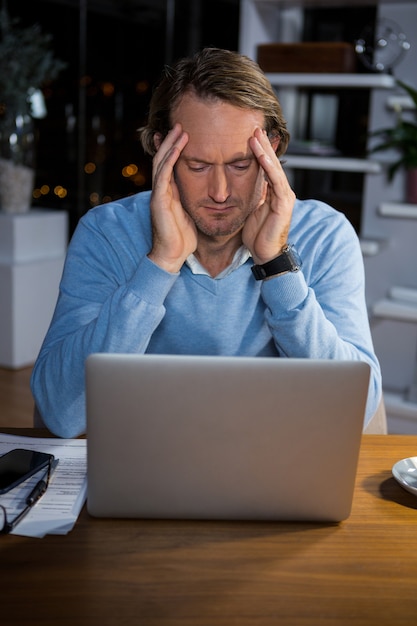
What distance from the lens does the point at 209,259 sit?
161 cm

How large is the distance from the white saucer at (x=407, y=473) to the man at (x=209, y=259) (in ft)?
0.79

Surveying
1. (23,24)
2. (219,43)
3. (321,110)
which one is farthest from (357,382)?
(23,24)

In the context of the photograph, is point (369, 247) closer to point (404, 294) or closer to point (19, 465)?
point (404, 294)

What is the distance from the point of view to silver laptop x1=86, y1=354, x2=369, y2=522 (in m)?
0.92

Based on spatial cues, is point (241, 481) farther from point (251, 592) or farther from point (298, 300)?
point (298, 300)

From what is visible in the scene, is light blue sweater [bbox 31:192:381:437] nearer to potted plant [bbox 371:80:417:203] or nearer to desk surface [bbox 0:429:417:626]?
desk surface [bbox 0:429:417:626]

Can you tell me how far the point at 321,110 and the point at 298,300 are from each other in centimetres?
226

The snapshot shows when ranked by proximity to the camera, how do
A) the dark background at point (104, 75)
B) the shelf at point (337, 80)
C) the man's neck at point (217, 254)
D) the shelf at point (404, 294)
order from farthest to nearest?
the dark background at point (104, 75), the shelf at point (404, 294), the shelf at point (337, 80), the man's neck at point (217, 254)

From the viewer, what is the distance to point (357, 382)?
924 mm

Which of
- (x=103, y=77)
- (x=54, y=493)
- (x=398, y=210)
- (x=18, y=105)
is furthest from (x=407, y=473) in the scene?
(x=103, y=77)

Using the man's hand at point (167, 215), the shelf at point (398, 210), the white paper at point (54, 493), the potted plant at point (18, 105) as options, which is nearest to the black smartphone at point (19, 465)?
the white paper at point (54, 493)

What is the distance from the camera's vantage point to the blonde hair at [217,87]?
1501mm

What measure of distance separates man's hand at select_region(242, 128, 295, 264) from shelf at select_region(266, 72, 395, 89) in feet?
5.41

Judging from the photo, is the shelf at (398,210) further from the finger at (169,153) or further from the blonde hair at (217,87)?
the finger at (169,153)
